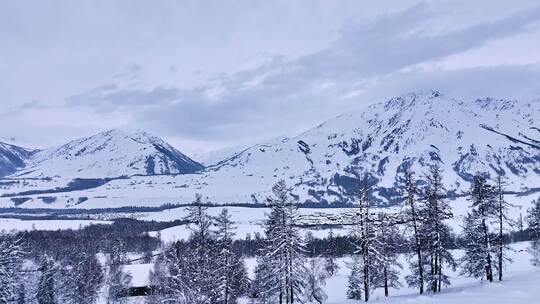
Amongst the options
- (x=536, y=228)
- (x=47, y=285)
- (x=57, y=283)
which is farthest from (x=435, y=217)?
(x=57, y=283)

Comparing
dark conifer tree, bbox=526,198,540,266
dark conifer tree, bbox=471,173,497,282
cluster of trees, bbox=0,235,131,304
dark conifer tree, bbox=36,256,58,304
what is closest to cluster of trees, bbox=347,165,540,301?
dark conifer tree, bbox=471,173,497,282

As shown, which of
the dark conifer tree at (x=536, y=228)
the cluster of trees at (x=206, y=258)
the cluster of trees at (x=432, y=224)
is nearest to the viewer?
the cluster of trees at (x=206, y=258)

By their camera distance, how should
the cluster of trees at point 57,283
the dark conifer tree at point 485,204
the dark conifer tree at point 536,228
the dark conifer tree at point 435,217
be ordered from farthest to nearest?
the cluster of trees at point 57,283
the dark conifer tree at point 536,228
the dark conifer tree at point 485,204
the dark conifer tree at point 435,217

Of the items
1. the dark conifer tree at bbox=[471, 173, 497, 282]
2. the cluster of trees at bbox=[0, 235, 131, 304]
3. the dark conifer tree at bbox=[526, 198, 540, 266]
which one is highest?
the dark conifer tree at bbox=[471, 173, 497, 282]

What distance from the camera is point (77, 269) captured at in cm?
9756

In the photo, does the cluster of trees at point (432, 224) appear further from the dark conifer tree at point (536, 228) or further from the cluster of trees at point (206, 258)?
the dark conifer tree at point (536, 228)

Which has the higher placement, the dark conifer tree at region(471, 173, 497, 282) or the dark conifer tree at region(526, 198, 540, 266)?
the dark conifer tree at region(471, 173, 497, 282)

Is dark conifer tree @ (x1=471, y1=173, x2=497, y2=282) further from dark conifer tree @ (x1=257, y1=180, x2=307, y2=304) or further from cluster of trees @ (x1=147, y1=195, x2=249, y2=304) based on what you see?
cluster of trees @ (x1=147, y1=195, x2=249, y2=304)

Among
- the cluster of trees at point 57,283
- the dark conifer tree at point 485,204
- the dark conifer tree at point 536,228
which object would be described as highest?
the dark conifer tree at point 485,204

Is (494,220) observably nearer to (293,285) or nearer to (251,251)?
(293,285)

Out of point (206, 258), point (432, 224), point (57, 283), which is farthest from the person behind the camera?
Answer: point (57, 283)

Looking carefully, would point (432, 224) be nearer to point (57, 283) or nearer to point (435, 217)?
point (435, 217)

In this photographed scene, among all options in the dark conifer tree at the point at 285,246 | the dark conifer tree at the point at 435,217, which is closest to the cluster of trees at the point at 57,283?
the dark conifer tree at the point at 285,246

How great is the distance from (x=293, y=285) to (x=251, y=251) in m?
123
